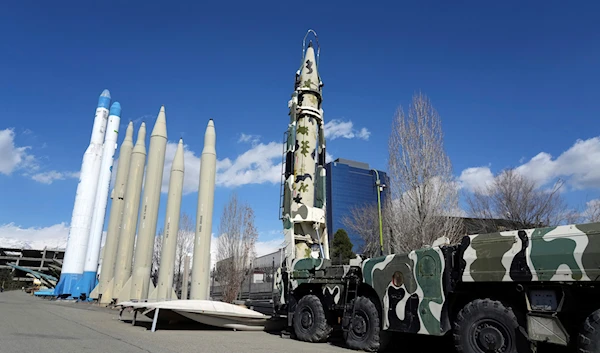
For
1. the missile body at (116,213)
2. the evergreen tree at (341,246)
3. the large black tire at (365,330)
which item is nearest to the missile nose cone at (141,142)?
the missile body at (116,213)

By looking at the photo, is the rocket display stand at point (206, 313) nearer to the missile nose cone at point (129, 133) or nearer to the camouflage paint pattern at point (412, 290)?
the camouflage paint pattern at point (412, 290)

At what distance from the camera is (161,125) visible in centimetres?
2358

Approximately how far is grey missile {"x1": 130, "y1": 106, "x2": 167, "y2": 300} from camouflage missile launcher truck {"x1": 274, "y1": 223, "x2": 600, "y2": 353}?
14789 millimetres

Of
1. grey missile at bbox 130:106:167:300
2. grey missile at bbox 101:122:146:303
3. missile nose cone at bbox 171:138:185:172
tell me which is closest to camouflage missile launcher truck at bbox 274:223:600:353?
grey missile at bbox 130:106:167:300

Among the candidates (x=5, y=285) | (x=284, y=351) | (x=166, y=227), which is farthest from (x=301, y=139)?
(x=5, y=285)

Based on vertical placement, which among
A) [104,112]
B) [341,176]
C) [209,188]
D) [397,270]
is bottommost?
[397,270]

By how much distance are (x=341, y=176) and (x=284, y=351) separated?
6476 cm

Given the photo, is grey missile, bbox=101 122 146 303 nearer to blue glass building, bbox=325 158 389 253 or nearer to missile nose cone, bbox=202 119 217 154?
missile nose cone, bbox=202 119 217 154

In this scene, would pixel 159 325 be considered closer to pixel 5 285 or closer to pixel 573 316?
pixel 573 316

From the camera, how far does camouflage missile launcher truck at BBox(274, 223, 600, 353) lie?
5.34 meters

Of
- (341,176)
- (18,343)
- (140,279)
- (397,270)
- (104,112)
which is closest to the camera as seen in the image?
(18,343)

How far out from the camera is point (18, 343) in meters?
7.01

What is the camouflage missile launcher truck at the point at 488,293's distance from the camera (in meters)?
5.34

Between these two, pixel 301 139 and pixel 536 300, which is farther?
pixel 301 139
